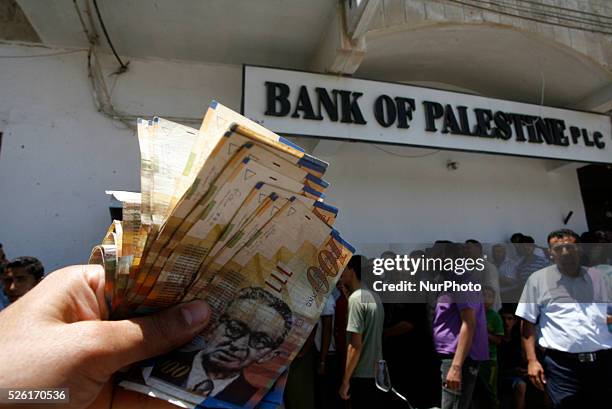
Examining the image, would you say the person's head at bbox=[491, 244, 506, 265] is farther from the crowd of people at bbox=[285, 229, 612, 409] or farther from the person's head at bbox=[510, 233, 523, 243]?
the crowd of people at bbox=[285, 229, 612, 409]

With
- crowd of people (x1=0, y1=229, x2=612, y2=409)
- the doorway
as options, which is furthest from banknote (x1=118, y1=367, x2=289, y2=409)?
the doorway

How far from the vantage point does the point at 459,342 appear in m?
2.56

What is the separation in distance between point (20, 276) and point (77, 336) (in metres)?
2.37

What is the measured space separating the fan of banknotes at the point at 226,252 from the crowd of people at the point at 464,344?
3.89ft

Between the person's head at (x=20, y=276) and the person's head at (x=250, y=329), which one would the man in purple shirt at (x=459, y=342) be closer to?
the person's head at (x=250, y=329)

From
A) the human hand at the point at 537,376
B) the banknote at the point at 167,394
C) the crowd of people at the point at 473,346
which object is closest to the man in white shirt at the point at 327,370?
the crowd of people at the point at 473,346

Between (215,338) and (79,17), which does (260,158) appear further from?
(79,17)

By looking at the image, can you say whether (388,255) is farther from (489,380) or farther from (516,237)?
(516,237)

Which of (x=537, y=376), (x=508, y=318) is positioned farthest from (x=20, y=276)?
(x=508, y=318)

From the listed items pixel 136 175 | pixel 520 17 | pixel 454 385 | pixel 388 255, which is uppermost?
pixel 520 17

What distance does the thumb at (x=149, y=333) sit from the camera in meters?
0.74

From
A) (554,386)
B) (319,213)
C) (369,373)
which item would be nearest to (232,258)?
(319,213)

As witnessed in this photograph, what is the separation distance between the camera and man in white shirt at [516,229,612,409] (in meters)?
2.44

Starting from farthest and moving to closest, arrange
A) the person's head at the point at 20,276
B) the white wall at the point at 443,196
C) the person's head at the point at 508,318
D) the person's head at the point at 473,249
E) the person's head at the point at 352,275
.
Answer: the white wall at the point at 443,196, the person's head at the point at 473,249, the person's head at the point at 508,318, the person's head at the point at 352,275, the person's head at the point at 20,276
